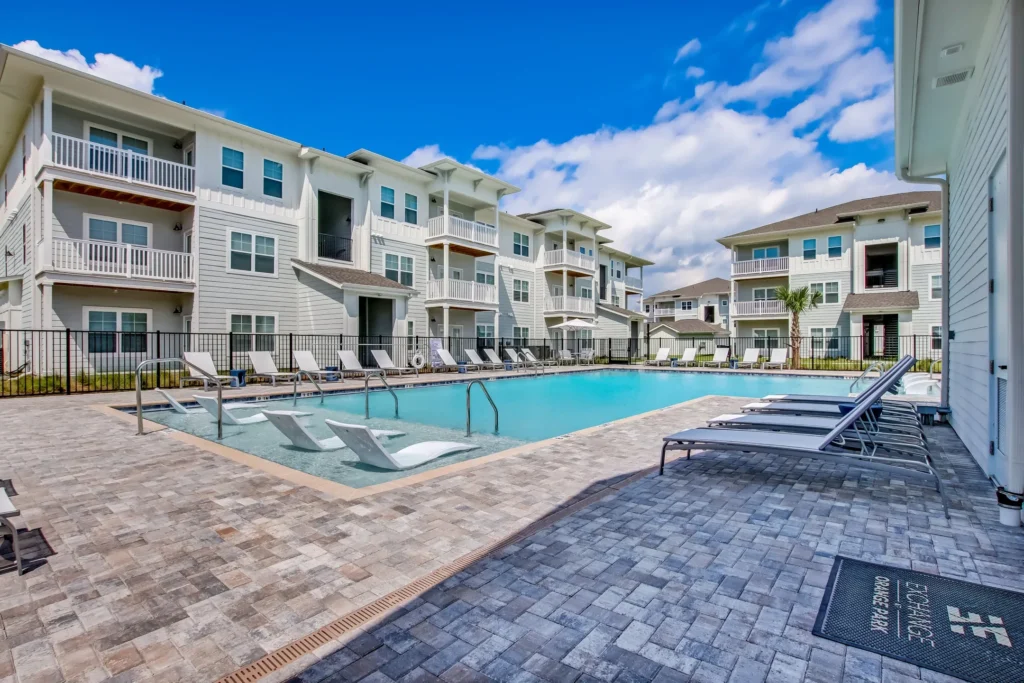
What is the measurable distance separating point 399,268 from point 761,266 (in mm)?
22325

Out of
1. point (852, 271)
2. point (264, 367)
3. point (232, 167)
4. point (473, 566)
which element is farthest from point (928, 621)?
point (852, 271)

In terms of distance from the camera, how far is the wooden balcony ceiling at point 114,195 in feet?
45.5

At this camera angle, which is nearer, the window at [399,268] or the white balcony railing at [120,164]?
the white balcony railing at [120,164]

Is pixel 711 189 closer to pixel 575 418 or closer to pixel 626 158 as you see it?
pixel 626 158

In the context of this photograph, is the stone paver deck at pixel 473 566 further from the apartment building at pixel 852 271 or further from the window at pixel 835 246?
the window at pixel 835 246

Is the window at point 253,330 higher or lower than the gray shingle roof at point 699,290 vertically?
lower

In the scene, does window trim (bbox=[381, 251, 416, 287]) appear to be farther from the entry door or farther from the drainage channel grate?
the entry door

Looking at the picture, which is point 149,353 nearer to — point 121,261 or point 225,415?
point 121,261

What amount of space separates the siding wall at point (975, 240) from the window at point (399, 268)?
1808cm

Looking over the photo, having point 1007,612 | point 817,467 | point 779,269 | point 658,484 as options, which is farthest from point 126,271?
point 779,269

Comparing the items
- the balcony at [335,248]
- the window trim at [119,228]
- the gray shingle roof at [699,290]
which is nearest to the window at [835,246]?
the gray shingle roof at [699,290]

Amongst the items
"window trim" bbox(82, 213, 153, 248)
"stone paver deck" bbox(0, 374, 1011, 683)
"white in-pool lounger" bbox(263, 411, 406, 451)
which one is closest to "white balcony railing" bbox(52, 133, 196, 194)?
"window trim" bbox(82, 213, 153, 248)

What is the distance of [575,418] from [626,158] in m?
13.2

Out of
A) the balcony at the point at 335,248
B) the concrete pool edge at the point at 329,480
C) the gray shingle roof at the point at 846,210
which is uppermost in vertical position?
the gray shingle roof at the point at 846,210
